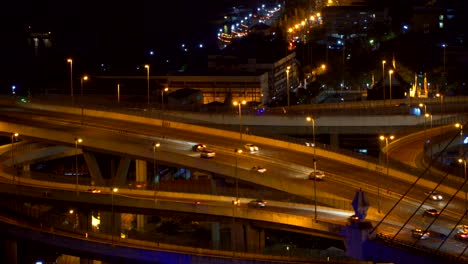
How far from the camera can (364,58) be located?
56.5m

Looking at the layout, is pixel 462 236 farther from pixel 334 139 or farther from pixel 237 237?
pixel 334 139

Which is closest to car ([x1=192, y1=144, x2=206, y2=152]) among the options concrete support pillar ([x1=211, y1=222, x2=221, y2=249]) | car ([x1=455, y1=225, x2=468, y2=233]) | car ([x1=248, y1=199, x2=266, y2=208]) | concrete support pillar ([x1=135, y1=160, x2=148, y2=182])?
concrete support pillar ([x1=211, y1=222, x2=221, y2=249])

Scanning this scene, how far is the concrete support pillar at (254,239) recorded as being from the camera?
2080 centimetres

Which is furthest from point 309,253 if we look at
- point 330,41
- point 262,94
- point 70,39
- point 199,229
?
point 70,39

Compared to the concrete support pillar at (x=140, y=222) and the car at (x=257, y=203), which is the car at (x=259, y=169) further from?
the concrete support pillar at (x=140, y=222)

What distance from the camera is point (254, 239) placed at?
2147 centimetres

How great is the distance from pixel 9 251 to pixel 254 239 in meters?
5.88

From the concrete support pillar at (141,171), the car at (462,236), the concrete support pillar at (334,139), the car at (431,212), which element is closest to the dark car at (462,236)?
the car at (462,236)

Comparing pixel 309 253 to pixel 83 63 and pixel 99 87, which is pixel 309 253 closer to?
pixel 99 87

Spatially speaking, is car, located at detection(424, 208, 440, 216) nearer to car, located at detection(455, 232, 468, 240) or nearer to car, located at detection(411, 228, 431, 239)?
car, located at detection(411, 228, 431, 239)

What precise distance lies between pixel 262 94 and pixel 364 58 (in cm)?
1085

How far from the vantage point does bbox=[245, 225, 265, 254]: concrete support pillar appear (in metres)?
20.8

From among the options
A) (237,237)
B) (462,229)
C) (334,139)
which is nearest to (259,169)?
(237,237)

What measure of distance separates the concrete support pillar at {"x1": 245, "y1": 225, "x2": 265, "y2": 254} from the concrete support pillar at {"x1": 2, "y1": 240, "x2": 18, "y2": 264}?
559 cm
